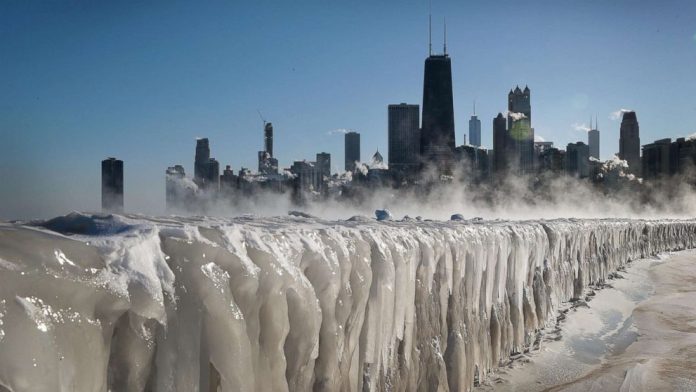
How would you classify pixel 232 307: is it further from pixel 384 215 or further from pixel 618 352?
pixel 384 215

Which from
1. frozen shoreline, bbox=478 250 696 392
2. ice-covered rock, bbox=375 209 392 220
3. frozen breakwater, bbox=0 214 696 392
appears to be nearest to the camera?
frozen breakwater, bbox=0 214 696 392

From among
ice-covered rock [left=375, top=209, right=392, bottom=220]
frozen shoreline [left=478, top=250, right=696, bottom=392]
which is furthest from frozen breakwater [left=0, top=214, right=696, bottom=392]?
ice-covered rock [left=375, top=209, right=392, bottom=220]

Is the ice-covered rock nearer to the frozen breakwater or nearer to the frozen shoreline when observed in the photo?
the frozen shoreline

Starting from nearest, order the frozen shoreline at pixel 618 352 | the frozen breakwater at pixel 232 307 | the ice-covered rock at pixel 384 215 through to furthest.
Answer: the frozen breakwater at pixel 232 307
the frozen shoreline at pixel 618 352
the ice-covered rock at pixel 384 215

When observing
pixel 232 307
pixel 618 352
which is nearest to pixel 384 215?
pixel 618 352

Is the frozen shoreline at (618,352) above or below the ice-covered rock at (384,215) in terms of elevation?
below

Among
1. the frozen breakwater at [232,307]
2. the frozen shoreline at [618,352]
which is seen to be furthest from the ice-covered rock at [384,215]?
the frozen breakwater at [232,307]

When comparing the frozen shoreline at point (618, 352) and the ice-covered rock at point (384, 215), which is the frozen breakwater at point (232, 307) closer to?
the frozen shoreline at point (618, 352)
